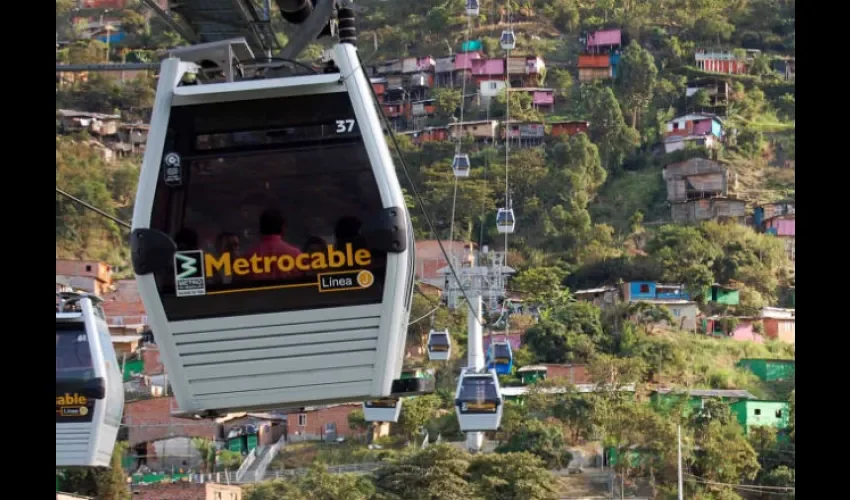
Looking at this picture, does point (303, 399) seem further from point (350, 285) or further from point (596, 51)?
point (596, 51)

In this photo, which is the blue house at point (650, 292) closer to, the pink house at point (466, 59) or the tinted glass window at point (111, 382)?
the pink house at point (466, 59)

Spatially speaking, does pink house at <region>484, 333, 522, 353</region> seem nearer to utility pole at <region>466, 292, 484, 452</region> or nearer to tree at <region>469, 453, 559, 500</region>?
utility pole at <region>466, 292, 484, 452</region>

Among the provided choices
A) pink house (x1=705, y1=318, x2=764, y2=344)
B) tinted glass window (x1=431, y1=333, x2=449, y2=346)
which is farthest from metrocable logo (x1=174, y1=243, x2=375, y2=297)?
pink house (x1=705, y1=318, x2=764, y2=344)

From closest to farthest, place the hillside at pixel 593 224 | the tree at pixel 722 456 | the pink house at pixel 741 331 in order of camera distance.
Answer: the tree at pixel 722 456, the hillside at pixel 593 224, the pink house at pixel 741 331

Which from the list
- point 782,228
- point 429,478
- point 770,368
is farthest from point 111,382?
point 782,228

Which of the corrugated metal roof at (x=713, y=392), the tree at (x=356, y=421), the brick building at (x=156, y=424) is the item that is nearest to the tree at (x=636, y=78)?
the corrugated metal roof at (x=713, y=392)

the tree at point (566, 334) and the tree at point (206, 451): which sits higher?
the tree at point (566, 334)

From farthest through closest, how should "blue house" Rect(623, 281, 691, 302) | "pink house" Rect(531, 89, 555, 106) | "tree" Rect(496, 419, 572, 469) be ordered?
"pink house" Rect(531, 89, 555, 106) → "blue house" Rect(623, 281, 691, 302) → "tree" Rect(496, 419, 572, 469)

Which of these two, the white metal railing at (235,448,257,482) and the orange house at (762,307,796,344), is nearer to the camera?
the white metal railing at (235,448,257,482)

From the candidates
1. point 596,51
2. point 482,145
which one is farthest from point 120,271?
point 596,51
